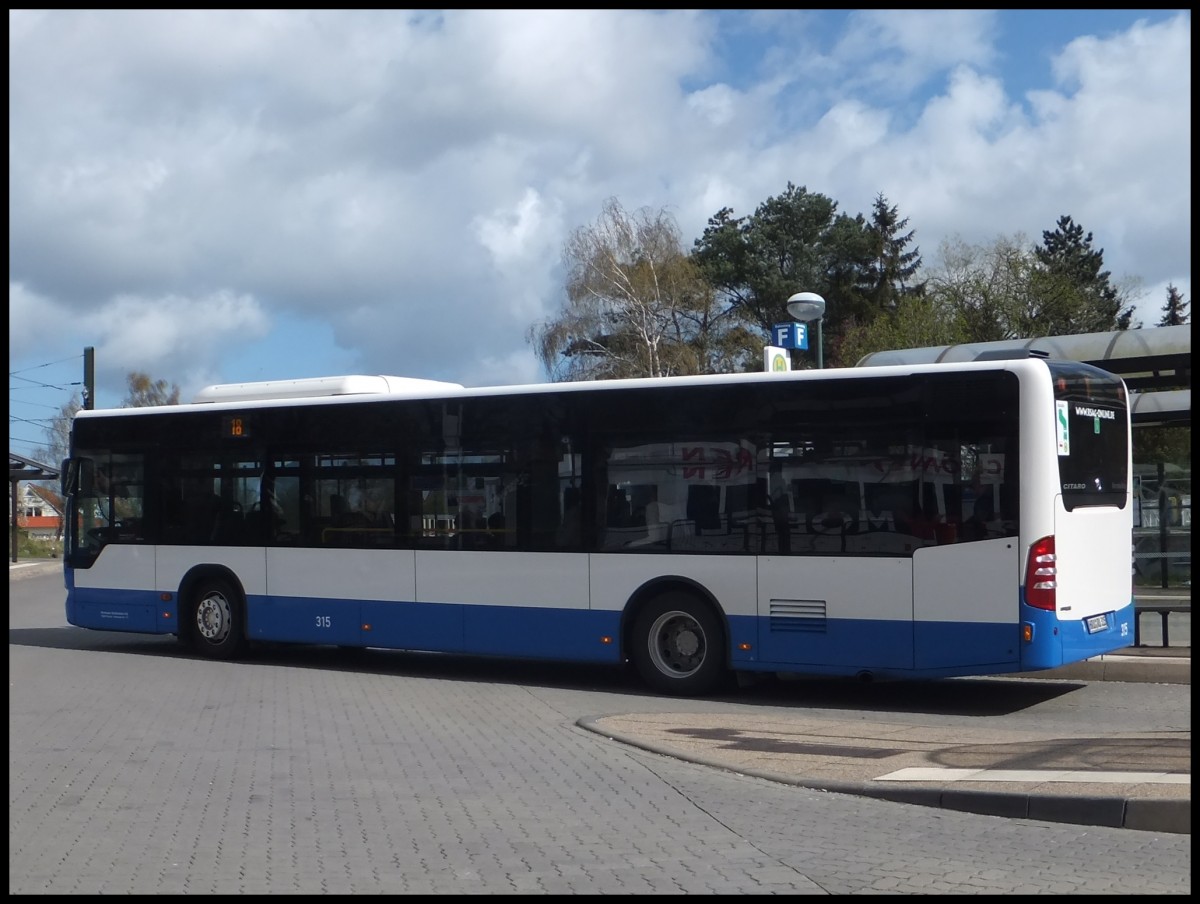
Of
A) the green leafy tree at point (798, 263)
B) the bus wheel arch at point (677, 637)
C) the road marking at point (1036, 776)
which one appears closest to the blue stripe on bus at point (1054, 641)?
the bus wheel arch at point (677, 637)

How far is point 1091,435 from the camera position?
12164 mm

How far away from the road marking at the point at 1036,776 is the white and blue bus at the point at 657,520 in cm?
301

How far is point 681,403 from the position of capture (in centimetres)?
1312

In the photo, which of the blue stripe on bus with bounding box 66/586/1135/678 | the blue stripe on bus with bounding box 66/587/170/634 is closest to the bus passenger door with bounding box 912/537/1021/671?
the blue stripe on bus with bounding box 66/586/1135/678

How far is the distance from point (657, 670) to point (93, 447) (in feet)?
27.6

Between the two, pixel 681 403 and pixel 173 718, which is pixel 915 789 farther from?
pixel 173 718

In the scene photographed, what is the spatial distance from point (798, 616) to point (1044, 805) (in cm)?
494

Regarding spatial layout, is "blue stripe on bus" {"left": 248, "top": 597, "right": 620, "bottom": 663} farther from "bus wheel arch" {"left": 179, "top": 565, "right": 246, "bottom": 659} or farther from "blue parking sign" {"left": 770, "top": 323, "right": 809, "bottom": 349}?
"blue parking sign" {"left": 770, "top": 323, "right": 809, "bottom": 349}

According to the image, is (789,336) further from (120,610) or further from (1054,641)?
(120,610)

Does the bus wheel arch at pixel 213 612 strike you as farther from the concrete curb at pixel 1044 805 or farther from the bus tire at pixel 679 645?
the concrete curb at pixel 1044 805

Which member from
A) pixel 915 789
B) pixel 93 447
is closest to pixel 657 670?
pixel 915 789

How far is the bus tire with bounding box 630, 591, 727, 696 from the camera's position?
42.8 feet

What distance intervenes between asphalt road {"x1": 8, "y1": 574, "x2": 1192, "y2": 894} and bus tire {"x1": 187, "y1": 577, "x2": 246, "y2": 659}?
6.84 feet

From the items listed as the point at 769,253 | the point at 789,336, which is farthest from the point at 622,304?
the point at 789,336
